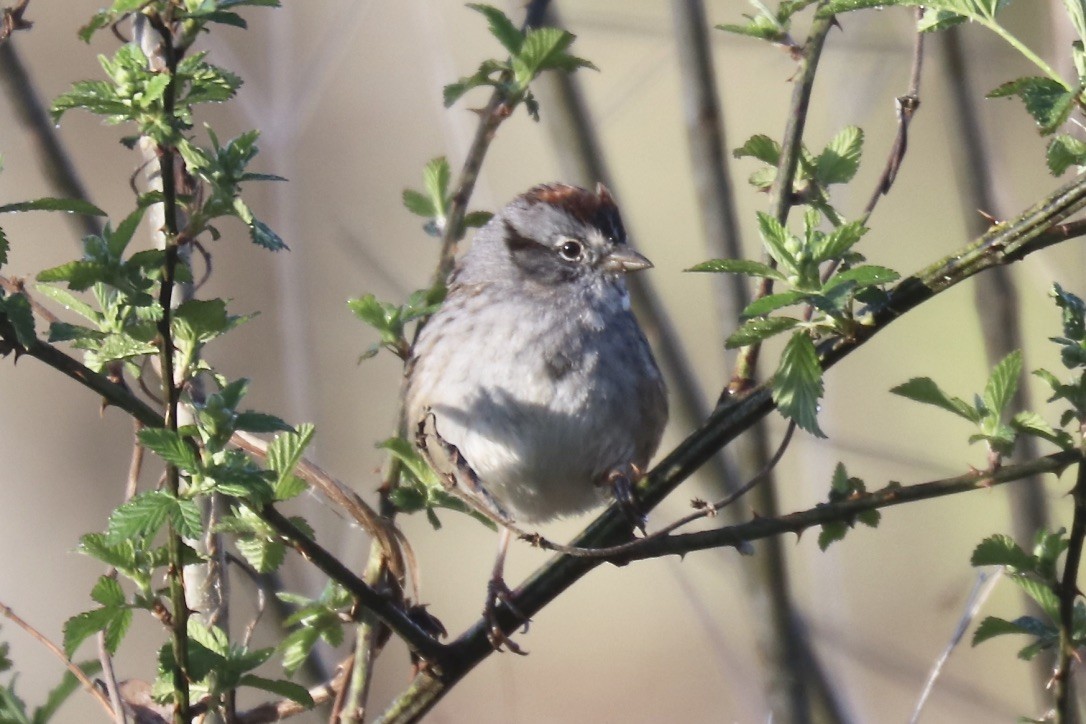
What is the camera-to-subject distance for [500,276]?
3.19m

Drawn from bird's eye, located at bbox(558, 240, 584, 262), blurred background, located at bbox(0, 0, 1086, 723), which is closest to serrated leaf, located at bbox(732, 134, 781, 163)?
bird's eye, located at bbox(558, 240, 584, 262)

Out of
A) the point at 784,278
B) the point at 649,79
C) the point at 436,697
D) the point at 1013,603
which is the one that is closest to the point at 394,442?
the point at 436,697

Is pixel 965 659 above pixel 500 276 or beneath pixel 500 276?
above

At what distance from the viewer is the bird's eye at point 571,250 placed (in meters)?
3.16

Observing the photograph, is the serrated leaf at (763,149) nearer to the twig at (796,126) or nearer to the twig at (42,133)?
the twig at (796,126)

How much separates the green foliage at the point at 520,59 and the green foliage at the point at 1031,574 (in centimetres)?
96

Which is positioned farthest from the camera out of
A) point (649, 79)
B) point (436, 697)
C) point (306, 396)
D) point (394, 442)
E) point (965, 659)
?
point (965, 659)

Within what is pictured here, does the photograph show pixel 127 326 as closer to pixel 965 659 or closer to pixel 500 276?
pixel 500 276

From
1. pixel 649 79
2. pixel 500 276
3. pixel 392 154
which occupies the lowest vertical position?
pixel 500 276

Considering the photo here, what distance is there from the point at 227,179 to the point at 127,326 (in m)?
0.24

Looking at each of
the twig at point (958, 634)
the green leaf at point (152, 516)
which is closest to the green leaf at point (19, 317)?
the green leaf at point (152, 516)

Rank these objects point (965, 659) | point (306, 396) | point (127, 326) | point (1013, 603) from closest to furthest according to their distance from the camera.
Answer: point (127, 326), point (306, 396), point (1013, 603), point (965, 659)

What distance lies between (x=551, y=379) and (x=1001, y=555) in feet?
4.26

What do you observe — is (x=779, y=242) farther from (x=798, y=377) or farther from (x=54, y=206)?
(x=54, y=206)
